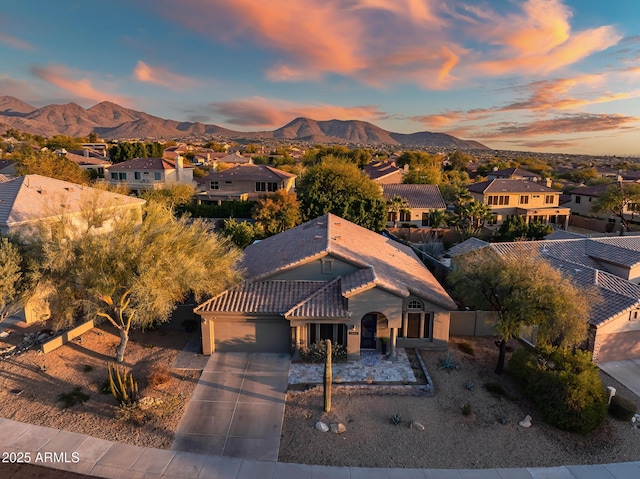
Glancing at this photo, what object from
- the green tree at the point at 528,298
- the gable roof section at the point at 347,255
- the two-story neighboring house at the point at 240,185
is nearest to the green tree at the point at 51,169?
the two-story neighboring house at the point at 240,185

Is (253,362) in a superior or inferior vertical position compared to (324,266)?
inferior

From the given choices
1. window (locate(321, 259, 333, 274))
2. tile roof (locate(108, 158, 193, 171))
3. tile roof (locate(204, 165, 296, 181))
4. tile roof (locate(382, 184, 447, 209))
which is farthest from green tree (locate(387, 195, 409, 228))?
tile roof (locate(108, 158, 193, 171))

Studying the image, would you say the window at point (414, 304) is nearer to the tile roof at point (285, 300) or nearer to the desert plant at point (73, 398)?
the tile roof at point (285, 300)

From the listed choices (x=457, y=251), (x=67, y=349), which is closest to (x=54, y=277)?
(x=67, y=349)

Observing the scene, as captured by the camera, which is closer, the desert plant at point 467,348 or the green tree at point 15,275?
the green tree at point 15,275

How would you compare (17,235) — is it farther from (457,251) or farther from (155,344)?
(457,251)

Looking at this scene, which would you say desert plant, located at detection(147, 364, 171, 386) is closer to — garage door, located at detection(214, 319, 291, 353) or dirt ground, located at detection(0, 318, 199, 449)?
dirt ground, located at detection(0, 318, 199, 449)
